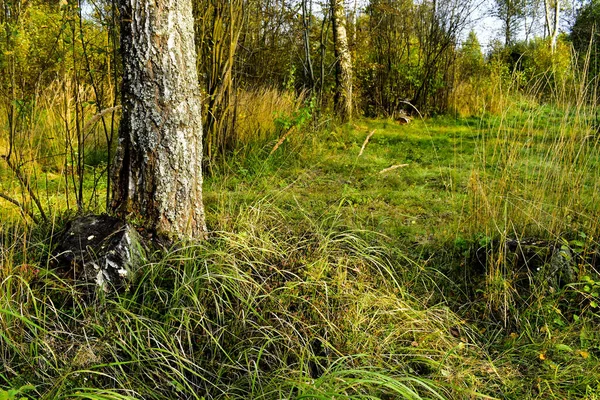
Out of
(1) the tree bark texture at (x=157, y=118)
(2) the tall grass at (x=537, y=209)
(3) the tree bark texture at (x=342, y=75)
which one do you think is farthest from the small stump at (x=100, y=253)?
(3) the tree bark texture at (x=342, y=75)

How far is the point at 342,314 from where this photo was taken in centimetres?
204

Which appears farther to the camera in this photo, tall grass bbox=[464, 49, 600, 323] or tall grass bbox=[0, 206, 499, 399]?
tall grass bbox=[464, 49, 600, 323]

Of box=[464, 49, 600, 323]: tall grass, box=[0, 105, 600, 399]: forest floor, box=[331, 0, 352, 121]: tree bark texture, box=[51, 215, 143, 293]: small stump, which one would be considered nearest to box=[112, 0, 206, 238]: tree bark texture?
box=[51, 215, 143, 293]: small stump

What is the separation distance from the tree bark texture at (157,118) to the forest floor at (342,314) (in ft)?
1.01

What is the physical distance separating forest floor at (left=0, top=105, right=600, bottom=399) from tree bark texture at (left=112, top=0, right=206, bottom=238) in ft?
1.01

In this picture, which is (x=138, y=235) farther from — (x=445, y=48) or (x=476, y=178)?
(x=445, y=48)

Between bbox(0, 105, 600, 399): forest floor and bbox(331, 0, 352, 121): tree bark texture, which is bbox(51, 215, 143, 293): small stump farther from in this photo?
bbox(331, 0, 352, 121): tree bark texture

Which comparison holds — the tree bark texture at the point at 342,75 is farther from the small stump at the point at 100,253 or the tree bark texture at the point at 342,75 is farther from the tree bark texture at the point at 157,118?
the small stump at the point at 100,253

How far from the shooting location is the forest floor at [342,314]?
5.54 feet

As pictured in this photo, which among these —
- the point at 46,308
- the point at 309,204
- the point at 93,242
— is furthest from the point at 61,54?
the point at 309,204

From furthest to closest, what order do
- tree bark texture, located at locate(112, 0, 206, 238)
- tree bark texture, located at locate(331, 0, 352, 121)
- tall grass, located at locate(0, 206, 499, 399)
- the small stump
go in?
tree bark texture, located at locate(331, 0, 352, 121) < tree bark texture, located at locate(112, 0, 206, 238) < the small stump < tall grass, located at locate(0, 206, 499, 399)

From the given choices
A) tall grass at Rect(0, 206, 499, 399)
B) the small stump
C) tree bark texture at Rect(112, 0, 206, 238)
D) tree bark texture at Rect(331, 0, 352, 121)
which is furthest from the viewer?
tree bark texture at Rect(331, 0, 352, 121)

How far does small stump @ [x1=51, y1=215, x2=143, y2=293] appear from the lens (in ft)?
6.86

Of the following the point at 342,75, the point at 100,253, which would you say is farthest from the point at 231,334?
the point at 342,75
